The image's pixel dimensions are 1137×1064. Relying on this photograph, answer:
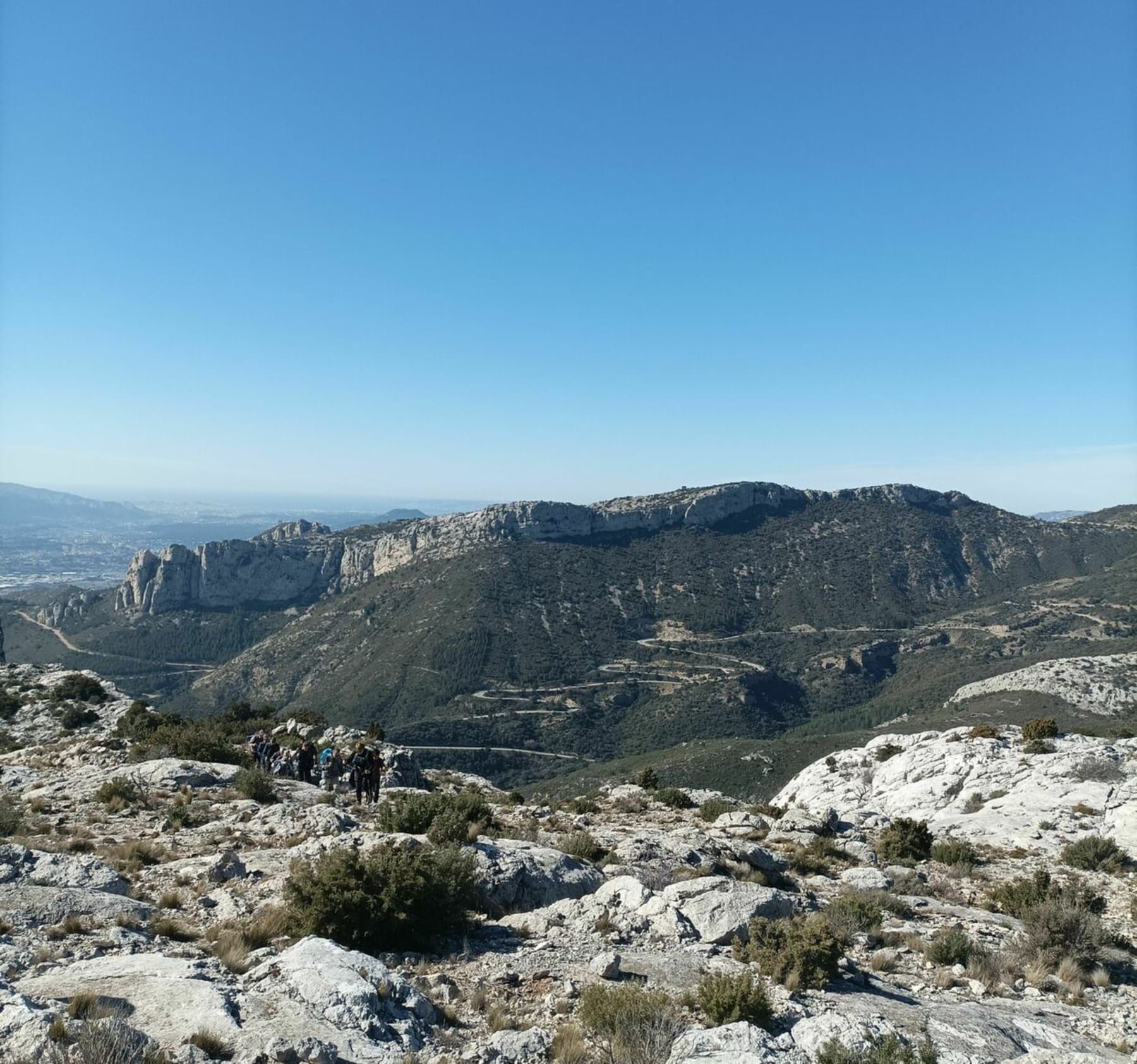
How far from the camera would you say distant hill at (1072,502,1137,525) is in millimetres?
141750

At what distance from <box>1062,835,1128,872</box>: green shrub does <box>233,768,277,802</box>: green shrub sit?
1982 centimetres

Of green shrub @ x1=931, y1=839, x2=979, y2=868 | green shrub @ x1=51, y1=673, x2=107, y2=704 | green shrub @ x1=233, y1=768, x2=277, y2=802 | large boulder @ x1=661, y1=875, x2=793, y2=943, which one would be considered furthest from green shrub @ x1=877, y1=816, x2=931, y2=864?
green shrub @ x1=51, y1=673, x2=107, y2=704

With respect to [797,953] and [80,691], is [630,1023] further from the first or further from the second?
[80,691]

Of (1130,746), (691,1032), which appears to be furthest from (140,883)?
(1130,746)

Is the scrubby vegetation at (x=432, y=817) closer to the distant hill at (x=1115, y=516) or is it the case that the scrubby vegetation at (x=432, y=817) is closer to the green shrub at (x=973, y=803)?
the green shrub at (x=973, y=803)

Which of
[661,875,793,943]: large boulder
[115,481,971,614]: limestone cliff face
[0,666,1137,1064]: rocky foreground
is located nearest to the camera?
[0,666,1137,1064]: rocky foreground

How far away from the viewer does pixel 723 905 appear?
9.77 metres

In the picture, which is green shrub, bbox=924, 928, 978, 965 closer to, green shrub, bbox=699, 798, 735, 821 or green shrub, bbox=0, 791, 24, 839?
green shrub, bbox=699, 798, 735, 821

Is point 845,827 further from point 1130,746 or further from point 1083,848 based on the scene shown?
point 1130,746

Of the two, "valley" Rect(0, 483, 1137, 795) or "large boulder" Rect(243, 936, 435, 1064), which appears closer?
"large boulder" Rect(243, 936, 435, 1064)

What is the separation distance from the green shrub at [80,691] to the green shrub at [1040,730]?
4102 cm

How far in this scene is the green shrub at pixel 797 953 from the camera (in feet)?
25.3

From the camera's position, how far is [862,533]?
152 meters

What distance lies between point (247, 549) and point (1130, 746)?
17435 centimetres
